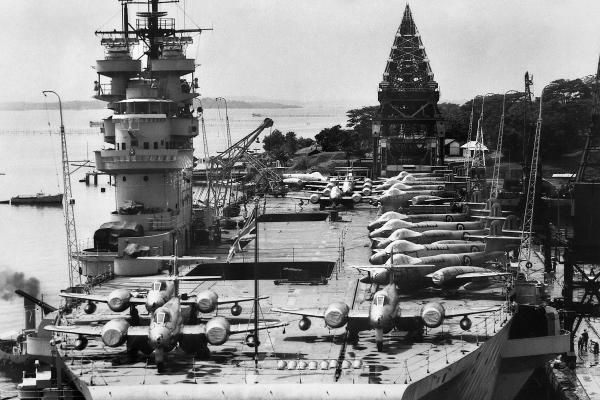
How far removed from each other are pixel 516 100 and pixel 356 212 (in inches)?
2673

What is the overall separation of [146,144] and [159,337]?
94.1 feet

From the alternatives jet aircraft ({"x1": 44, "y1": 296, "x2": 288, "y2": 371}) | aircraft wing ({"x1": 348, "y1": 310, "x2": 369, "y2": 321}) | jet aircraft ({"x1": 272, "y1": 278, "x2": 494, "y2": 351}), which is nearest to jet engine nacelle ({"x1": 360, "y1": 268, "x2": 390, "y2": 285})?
jet aircraft ({"x1": 272, "y1": 278, "x2": 494, "y2": 351})

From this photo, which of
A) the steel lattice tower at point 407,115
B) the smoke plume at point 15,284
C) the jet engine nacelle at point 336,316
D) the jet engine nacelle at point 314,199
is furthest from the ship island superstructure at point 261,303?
the steel lattice tower at point 407,115

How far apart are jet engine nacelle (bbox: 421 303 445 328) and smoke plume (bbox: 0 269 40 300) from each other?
44354 millimetres

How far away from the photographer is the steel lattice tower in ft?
399

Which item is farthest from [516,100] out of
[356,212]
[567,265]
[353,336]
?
[353,336]

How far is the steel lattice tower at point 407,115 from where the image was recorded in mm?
121750

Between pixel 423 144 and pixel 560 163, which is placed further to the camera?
pixel 560 163

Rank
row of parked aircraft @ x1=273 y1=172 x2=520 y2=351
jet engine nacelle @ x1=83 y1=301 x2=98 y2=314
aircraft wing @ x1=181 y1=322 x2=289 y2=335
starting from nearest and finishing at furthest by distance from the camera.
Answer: aircraft wing @ x1=181 y1=322 x2=289 y2=335 → row of parked aircraft @ x1=273 y1=172 x2=520 y2=351 → jet engine nacelle @ x1=83 y1=301 x2=98 y2=314

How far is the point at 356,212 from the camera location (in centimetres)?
9138

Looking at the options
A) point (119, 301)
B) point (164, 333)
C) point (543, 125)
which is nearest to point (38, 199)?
point (543, 125)

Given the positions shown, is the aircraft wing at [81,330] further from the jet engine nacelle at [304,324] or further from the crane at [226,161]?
the crane at [226,161]

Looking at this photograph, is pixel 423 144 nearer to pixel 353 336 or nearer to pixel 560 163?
pixel 560 163

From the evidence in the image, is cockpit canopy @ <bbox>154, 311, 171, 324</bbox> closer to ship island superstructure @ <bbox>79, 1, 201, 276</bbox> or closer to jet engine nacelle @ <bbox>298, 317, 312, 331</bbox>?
jet engine nacelle @ <bbox>298, 317, 312, 331</bbox>
